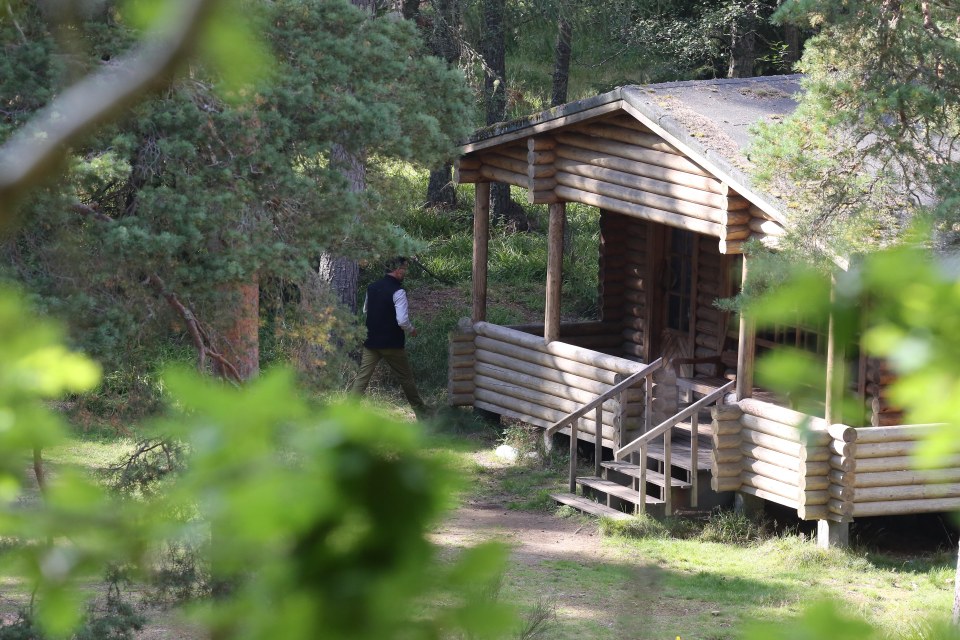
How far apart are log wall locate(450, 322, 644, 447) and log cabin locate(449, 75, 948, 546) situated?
0.06 ft

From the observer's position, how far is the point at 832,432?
10.0m

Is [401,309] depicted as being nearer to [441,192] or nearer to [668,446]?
[668,446]

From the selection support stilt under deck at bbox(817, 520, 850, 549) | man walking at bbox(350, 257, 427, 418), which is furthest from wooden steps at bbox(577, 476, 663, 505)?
man walking at bbox(350, 257, 427, 418)

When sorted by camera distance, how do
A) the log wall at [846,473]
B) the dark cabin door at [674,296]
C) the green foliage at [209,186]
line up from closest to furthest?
the green foliage at [209,186] → the log wall at [846,473] → the dark cabin door at [674,296]

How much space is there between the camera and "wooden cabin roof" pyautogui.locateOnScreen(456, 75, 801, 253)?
35.1 ft

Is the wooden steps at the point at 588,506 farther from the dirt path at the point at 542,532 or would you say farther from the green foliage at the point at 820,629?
the green foliage at the point at 820,629

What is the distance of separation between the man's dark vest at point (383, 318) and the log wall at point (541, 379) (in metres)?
0.80

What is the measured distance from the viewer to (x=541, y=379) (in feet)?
43.6

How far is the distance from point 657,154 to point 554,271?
207 centimetres

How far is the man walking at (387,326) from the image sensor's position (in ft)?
43.8

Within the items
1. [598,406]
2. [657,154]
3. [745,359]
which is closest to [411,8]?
[657,154]

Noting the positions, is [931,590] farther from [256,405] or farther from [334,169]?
[256,405]

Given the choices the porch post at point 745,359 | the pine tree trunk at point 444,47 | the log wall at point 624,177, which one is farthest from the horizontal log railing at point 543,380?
the pine tree trunk at point 444,47

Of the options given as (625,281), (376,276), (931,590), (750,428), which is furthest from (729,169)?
(376,276)
